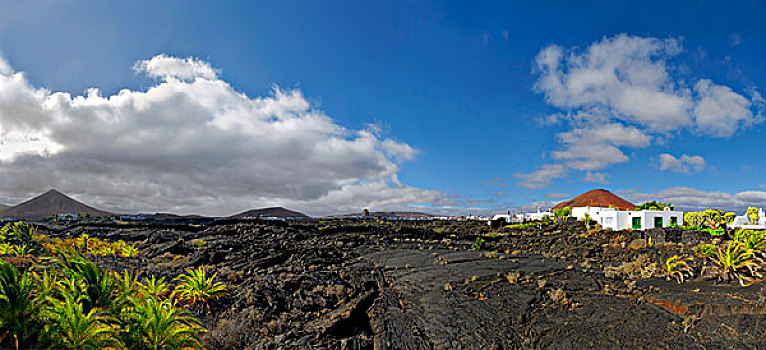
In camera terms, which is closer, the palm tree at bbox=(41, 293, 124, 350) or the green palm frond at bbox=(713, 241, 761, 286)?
the palm tree at bbox=(41, 293, 124, 350)

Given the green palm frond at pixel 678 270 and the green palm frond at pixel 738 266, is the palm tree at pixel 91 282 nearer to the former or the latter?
the green palm frond at pixel 678 270

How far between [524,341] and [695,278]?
22.2 feet

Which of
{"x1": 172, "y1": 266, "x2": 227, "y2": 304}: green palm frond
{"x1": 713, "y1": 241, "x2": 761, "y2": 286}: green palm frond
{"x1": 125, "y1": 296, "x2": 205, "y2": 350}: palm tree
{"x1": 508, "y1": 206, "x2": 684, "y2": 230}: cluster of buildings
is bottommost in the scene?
{"x1": 172, "y1": 266, "x2": 227, "y2": 304}: green palm frond

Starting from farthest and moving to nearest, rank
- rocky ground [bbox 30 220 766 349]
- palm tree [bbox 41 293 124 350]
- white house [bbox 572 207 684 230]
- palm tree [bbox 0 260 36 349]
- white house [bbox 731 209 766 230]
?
white house [bbox 572 207 684 230]
white house [bbox 731 209 766 230]
rocky ground [bbox 30 220 766 349]
palm tree [bbox 41 293 124 350]
palm tree [bbox 0 260 36 349]

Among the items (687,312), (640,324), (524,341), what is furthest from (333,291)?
(687,312)

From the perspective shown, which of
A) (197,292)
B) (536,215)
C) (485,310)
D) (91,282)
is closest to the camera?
(91,282)

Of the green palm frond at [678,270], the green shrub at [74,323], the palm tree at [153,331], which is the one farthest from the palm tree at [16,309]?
the green palm frond at [678,270]

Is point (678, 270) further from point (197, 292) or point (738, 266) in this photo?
point (197, 292)

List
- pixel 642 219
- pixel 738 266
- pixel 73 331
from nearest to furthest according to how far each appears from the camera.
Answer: pixel 73 331 → pixel 738 266 → pixel 642 219

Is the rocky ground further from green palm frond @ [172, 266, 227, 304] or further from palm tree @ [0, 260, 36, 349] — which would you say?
palm tree @ [0, 260, 36, 349]

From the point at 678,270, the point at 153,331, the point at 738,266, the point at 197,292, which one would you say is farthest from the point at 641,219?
the point at 153,331

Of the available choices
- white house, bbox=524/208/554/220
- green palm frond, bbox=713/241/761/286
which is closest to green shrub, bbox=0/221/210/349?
green palm frond, bbox=713/241/761/286

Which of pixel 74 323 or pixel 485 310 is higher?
pixel 74 323

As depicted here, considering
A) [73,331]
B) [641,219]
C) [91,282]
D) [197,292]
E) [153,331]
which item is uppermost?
[641,219]
